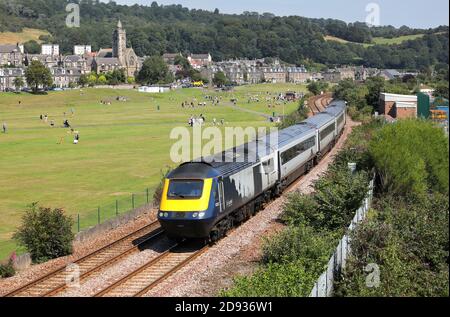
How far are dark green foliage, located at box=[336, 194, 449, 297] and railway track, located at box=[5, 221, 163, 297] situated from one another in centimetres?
855

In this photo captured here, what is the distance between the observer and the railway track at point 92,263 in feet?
65.2

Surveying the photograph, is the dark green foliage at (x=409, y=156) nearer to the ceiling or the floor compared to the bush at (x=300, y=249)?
nearer to the ceiling

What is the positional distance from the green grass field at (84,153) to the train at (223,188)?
937 centimetres

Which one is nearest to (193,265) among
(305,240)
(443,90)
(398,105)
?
(305,240)

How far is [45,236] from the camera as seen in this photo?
25.7 meters

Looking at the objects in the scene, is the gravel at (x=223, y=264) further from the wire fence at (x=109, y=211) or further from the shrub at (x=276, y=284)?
the wire fence at (x=109, y=211)

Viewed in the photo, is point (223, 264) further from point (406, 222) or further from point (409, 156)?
point (409, 156)

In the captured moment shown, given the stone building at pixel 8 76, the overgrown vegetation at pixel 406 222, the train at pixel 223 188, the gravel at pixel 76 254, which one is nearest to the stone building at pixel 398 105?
the train at pixel 223 188

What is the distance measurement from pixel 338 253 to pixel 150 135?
5959cm

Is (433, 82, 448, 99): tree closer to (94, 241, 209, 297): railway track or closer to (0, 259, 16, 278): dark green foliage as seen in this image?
(94, 241, 209, 297): railway track

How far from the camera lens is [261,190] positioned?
29.7 m

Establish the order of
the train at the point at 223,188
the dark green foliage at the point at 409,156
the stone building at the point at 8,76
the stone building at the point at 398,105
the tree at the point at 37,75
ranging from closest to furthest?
the train at the point at 223,188
the dark green foliage at the point at 409,156
the stone building at the point at 398,105
the tree at the point at 37,75
the stone building at the point at 8,76
